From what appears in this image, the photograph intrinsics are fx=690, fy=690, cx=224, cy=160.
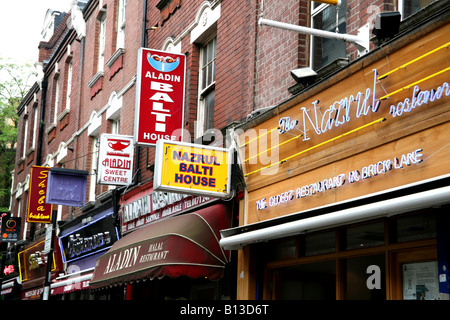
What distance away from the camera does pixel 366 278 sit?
8.08m

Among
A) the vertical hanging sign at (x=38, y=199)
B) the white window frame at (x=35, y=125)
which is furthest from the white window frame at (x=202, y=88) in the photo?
the white window frame at (x=35, y=125)

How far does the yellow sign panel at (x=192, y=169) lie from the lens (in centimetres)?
1023

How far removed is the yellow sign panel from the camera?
33.6ft

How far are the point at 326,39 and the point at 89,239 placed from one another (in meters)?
10.3

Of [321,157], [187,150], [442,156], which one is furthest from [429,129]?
[187,150]

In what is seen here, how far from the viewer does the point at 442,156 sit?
6.47m

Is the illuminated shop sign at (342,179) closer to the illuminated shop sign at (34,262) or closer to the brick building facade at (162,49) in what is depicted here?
the brick building facade at (162,49)

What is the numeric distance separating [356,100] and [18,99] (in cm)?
3124

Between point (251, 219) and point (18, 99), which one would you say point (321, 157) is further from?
point (18, 99)

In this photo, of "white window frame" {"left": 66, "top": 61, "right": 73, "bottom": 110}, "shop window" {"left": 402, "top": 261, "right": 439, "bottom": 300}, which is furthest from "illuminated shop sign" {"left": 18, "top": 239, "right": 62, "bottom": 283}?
"shop window" {"left": 402, "top": 261, "right": 439, "bottom": 300}

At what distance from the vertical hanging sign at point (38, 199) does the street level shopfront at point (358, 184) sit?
11.7 metres

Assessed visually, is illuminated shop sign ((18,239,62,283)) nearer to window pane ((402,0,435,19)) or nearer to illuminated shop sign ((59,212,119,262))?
illuminated shop sign ((59,212,119,262))

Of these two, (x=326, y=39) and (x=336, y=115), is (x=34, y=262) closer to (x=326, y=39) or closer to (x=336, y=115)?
(x=326, y=39)

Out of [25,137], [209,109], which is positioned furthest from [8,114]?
[209,109]
